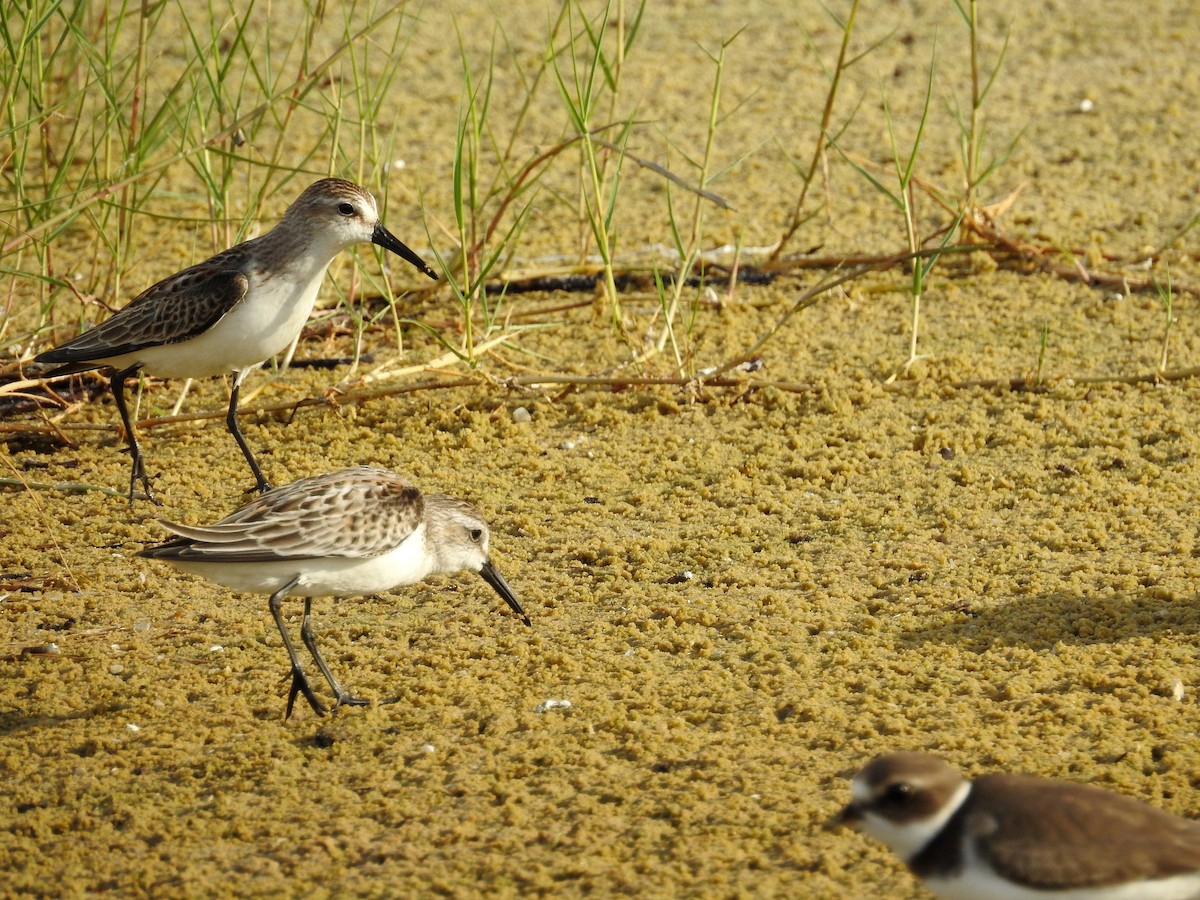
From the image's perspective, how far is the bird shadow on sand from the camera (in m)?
4.04

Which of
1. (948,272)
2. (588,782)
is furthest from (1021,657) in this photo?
(948,272)

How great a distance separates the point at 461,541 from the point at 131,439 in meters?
1.46

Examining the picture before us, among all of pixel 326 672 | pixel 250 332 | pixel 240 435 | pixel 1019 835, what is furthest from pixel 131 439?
pixel 1019 835

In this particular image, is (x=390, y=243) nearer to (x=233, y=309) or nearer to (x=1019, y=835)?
(x=233, y=309)

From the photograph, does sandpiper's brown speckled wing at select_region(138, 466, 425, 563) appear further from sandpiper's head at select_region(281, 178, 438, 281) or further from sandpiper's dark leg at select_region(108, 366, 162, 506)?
sandpiper's head at select_region(281, 178, 438, 281)

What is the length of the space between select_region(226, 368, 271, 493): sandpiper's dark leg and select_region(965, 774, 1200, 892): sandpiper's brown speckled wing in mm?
2870

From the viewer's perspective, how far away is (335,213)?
511 cm

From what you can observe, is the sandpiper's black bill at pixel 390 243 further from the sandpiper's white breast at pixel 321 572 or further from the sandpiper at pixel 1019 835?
the sandpiper at pixel 1019 835

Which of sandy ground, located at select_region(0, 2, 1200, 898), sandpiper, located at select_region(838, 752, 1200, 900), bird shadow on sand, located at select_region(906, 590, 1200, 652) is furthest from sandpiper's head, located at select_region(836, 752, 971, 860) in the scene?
bird shadow on sand, located at select_region(906, 590, 1200, 652)

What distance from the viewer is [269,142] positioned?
7.87 meters

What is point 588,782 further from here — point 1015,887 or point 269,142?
point 269,142

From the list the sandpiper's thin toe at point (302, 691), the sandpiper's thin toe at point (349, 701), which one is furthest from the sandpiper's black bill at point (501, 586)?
the sandpiper's thin toe at point (302, 691)

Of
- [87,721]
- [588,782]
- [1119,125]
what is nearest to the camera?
[588,782]

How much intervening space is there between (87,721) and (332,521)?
800mm
